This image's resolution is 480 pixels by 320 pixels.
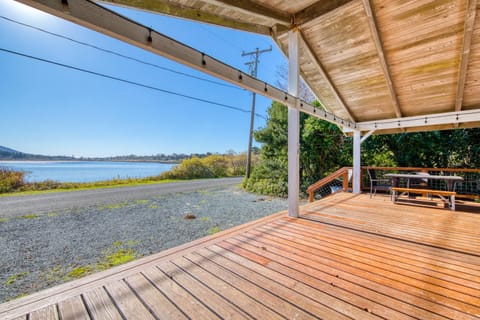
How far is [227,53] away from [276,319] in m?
14.3

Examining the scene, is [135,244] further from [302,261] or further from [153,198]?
[153,198]

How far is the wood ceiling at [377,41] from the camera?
9.59 feet

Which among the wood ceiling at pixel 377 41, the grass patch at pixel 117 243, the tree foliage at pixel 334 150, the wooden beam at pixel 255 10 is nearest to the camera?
the wooden beam at pixel 255 10

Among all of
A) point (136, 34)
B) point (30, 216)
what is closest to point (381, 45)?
point (136, 34)

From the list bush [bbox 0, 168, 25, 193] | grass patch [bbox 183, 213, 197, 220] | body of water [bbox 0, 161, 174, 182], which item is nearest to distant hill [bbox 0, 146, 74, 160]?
body of water [bbox 0, 161, 174, 182]

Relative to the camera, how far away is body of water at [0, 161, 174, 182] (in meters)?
11.0

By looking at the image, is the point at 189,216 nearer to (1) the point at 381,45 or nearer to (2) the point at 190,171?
(1) the point at 381,45

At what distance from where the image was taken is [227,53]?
13133mm

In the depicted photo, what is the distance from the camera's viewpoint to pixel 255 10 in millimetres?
3035

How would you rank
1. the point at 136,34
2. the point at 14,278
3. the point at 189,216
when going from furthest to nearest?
→ 1. the point at 189,216
2. the point at 14,278
3. the point at 136,34

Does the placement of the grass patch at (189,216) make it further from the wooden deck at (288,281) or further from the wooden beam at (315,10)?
the wooden beam at (315,10)

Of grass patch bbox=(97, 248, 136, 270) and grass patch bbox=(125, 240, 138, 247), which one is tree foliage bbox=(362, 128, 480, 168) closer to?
grass patch bbox=(125, 240, 138, 247)

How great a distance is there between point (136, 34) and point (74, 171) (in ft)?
67.0


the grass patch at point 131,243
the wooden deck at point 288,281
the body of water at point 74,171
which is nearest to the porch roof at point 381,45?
the wooden deck at point 288,281
